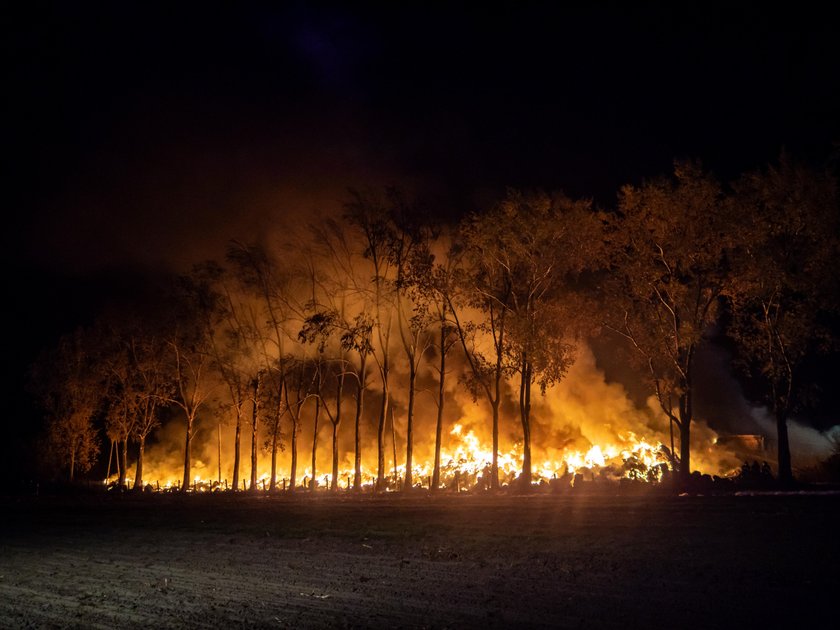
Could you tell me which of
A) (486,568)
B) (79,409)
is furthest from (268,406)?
(486,568)

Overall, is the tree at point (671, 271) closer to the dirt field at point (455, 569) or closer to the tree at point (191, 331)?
the dirt field at point (455, 569)

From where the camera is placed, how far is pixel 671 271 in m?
29.3

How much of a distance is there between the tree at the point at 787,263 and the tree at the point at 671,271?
3.11ft

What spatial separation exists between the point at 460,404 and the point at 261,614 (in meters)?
40.1

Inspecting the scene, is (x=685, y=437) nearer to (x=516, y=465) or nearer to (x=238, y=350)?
(x=516, y=465)

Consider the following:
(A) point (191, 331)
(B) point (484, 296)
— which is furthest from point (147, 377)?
(B) point (484, 296)

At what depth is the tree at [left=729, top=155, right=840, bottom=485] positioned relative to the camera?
26.5 meters

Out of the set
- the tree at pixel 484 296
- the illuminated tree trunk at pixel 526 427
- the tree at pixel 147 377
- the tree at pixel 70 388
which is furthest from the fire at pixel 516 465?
the tree at pixel 70 388

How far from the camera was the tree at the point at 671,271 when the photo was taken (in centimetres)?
2828

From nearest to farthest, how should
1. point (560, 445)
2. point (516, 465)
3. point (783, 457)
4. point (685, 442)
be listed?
point (783, 457)
point (685, 442)
point (516, 465)
point (560, 445)

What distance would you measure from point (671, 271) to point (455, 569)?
19694 mm

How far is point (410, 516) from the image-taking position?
2166 centimetres

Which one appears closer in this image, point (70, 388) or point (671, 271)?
point (671, 271)

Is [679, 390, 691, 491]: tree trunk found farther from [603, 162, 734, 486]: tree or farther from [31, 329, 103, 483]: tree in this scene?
[31, 329, 103, 483]: tree
